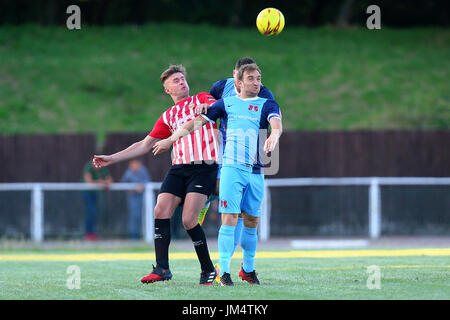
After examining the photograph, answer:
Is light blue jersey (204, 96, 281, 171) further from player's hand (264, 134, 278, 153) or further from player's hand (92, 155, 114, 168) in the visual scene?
player's hand (92, 155, 114, 168)

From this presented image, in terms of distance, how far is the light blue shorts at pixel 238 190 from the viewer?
8.30 m

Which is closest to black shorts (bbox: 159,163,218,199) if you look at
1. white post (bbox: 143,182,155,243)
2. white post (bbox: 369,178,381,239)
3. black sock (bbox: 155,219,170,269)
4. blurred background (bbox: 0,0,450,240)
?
black sock (bbox: 155,219,170,269)

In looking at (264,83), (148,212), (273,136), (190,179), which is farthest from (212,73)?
(273,136)

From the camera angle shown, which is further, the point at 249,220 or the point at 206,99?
the point at 206,99

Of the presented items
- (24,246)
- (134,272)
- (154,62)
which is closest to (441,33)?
(154,62)

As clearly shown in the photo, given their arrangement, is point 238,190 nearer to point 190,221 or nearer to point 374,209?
point 190,221

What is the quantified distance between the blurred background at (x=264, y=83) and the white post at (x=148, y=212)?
0.55m

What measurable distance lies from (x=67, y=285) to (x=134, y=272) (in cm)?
194

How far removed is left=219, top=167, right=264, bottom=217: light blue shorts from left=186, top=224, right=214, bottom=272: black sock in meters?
0.51

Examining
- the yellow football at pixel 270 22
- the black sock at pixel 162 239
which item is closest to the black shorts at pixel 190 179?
the black sock at pixel 162 239

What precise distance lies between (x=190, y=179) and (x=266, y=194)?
1079 cm

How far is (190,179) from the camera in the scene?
29.0 ft

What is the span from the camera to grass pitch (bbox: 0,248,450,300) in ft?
24.7

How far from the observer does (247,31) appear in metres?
35.5
